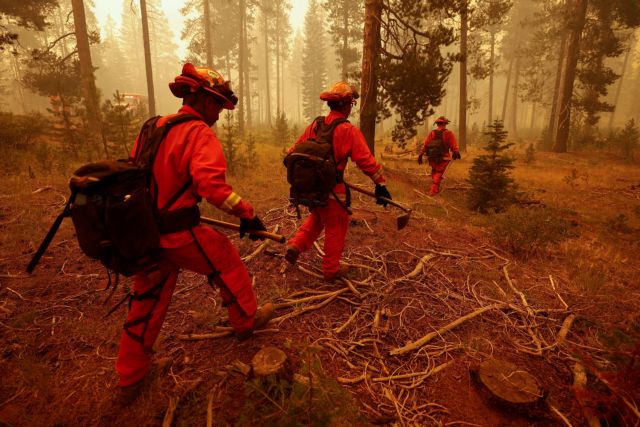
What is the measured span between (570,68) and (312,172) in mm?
18549

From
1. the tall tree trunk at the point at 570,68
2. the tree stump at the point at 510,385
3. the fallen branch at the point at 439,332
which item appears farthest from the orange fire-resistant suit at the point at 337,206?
the tall tree trunk at the point at 570,68

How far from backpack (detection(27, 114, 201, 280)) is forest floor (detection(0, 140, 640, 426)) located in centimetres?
124

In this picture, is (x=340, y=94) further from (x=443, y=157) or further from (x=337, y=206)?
(x=443, y=157)

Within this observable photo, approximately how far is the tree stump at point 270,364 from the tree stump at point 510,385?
1701 mm

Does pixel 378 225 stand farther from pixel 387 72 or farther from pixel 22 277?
pixel 22 277

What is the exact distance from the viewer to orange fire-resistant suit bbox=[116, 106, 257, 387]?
2.46 metres

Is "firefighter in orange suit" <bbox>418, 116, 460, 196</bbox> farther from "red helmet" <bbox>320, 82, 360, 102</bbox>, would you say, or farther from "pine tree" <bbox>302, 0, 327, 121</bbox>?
"pine tree" <bbox>302, 0, 327, 121</bbox>

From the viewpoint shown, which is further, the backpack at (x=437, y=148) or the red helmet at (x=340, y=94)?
the backpack at (x=437, y=148)

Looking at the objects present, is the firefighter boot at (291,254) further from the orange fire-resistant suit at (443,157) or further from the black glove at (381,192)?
the orange fire-resistant suit at (443,157)

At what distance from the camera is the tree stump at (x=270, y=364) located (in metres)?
2.43

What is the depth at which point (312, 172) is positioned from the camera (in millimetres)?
3816

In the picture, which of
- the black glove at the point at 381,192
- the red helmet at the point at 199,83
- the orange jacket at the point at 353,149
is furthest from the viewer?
the black glove at the point at 381,192

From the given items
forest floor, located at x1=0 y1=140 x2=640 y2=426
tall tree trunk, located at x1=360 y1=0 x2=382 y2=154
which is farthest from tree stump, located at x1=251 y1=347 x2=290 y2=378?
tall tree trunk, located at x1=360 y1=0 x2=382 y2=154

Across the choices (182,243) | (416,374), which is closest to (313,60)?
(182,243)
